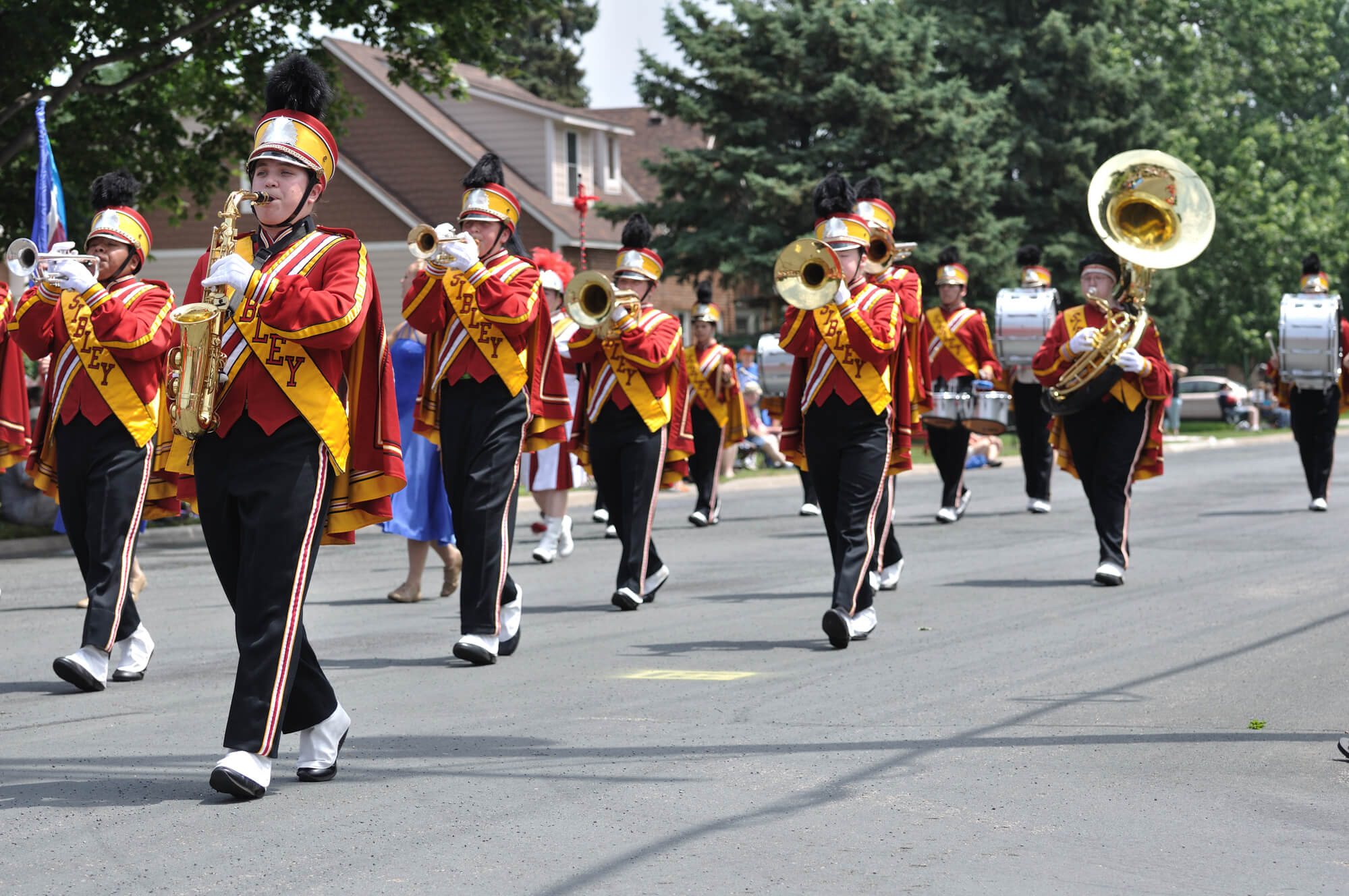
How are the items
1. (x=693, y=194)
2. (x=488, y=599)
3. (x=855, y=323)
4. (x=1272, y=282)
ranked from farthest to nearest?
(x=1272, y=282) < (x=693, y=194) < (x=855, y=323) < (x=488, y=599)

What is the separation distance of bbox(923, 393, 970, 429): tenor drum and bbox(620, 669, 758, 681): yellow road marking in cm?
817

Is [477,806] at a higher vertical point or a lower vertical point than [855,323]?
lower

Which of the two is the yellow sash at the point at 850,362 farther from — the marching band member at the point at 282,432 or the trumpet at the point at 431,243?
the marching band member at the point at 282,432

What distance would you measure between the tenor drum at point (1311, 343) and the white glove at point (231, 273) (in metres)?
12.8

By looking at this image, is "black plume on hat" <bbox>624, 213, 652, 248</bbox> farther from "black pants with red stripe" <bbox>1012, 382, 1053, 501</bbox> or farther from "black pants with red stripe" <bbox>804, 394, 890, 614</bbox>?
"black pants with red stripe" <bbox>1012, 382, 1053, 501</bbox>

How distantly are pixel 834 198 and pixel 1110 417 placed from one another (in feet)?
10.9

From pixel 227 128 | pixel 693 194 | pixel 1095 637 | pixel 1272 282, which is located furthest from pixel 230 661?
pixel 1272 282

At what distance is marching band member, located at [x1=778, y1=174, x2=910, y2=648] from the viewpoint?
8.77 metres

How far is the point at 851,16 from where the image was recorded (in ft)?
121

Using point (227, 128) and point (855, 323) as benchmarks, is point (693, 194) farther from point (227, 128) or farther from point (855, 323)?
point (855, 323)

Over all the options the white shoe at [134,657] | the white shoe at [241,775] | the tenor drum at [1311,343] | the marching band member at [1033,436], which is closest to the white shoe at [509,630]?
the white shoe at [134,657]

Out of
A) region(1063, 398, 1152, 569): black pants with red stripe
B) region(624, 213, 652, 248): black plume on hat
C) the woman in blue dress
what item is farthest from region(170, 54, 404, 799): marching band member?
region(1063, 398, 1152, 569): black pants with red stripe

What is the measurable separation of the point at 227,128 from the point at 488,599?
13.9 metres

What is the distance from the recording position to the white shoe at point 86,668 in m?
7.59
